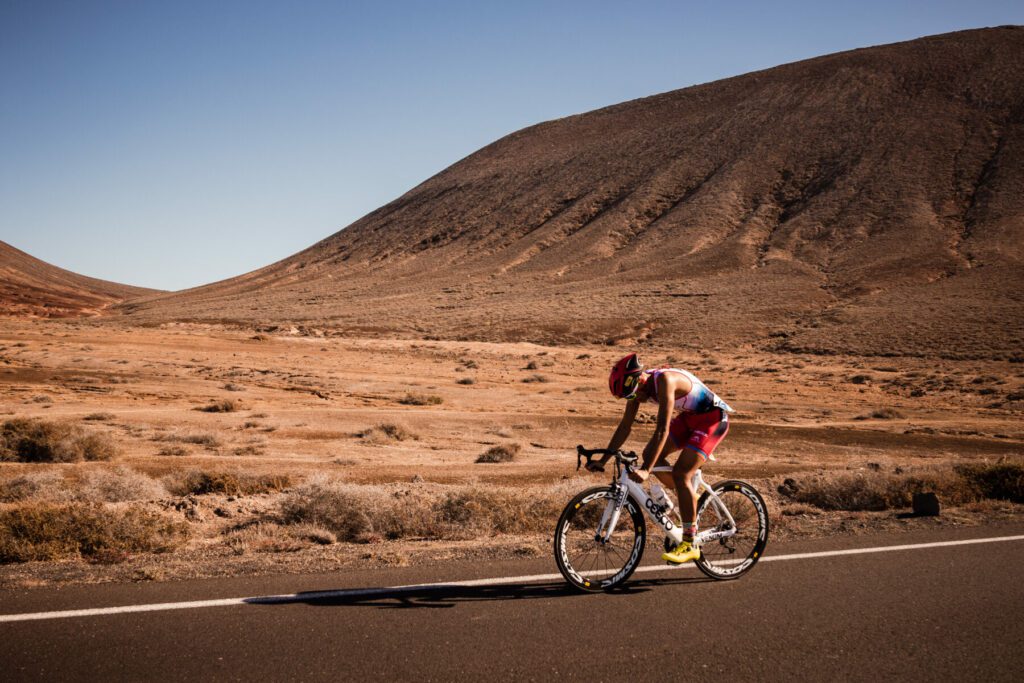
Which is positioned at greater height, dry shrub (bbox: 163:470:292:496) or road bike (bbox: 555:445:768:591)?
road bike (bbox: 555:445:768:591)

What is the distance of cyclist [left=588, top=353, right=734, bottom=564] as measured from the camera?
5.52 metres

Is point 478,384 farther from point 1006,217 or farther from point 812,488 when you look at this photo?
point 1006,217

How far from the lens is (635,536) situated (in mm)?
5988

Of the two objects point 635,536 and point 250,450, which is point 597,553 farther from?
→ point 250,450

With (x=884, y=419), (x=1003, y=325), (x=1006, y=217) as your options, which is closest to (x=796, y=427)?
(x=884, y=419)

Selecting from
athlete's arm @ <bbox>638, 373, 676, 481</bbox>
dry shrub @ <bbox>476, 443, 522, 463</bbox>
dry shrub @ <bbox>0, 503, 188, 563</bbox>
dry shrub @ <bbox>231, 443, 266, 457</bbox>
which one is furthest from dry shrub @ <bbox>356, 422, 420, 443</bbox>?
athlete's arm @ <bbox>638, 373, 676, 481</bbox>

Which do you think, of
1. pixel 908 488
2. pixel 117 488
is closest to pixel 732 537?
pixel 908 488

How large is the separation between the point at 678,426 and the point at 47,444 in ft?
44.8

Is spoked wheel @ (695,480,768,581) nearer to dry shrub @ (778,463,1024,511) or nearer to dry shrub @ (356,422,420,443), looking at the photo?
dry shrub @ (778,463,1024,511)

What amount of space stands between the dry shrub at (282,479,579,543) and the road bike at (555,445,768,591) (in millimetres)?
2376

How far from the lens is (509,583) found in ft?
19.2

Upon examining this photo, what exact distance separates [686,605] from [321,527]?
4477 millimetres

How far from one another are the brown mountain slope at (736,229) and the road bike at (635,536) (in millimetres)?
48725

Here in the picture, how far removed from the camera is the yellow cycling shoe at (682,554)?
5.79 metres
